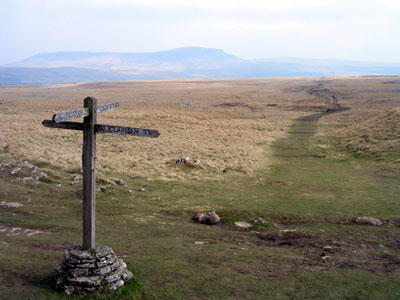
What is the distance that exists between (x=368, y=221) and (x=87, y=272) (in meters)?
10.9

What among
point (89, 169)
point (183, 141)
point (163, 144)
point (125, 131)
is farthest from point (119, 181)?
point (183, 141)

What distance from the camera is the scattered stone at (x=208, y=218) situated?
14.9 m

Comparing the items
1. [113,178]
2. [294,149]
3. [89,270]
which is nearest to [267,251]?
[89,270]

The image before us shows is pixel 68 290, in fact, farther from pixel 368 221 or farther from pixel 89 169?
pixel 368 221

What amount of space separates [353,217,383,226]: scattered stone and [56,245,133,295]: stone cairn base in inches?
390

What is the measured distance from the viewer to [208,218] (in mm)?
14938

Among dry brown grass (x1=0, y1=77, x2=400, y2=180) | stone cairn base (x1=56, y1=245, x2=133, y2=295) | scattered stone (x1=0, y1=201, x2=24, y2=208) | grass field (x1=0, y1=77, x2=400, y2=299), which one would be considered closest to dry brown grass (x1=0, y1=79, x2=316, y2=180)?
dry brown grass (x1=0, y1=77, x2=400, y2=180)

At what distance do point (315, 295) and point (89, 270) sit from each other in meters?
5.11

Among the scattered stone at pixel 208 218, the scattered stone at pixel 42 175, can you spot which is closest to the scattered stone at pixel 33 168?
the scattered stone at pixel 42 175

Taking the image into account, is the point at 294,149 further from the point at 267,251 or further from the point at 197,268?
the point at 197,268

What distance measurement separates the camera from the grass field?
9.43 meters

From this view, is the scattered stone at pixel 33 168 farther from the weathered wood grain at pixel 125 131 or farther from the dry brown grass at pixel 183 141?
the weathered wood grain at pixel 125 131

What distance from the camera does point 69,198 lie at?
54.4 feet

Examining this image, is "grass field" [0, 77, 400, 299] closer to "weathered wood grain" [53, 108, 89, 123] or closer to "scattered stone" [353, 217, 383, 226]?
"scattered stone" [353, 217, 383, 226]
